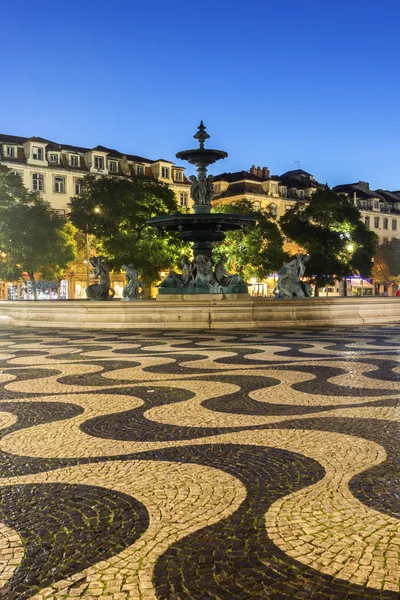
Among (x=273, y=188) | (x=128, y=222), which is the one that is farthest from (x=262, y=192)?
(x=128, y=222)

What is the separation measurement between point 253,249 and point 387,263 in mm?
37704

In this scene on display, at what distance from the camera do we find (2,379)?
8695mm

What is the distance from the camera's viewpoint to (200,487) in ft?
13.0

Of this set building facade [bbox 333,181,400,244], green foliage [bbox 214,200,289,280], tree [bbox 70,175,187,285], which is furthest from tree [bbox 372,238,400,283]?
tree [bbox 70,175,187,285]

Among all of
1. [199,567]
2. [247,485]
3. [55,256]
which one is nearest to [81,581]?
[199,567]

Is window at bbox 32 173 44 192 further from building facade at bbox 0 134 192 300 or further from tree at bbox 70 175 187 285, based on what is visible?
tree at bbox 70 175 187 285

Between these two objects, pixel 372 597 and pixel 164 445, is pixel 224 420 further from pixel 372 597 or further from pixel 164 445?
pixel 372 597

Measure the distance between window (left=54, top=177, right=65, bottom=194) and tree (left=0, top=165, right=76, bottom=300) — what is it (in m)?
15.2

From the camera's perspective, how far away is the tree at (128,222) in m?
38.6

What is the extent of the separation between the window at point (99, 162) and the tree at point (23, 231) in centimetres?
1858

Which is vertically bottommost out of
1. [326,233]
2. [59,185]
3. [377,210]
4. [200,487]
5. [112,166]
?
[200,487]

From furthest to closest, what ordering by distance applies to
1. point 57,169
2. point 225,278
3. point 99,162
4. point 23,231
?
point 99,162 < point 57,169 < point 23,231 < point 225,278

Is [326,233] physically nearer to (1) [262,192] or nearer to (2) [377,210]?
(1) [262,192]

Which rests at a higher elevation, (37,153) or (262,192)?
(37,153)
